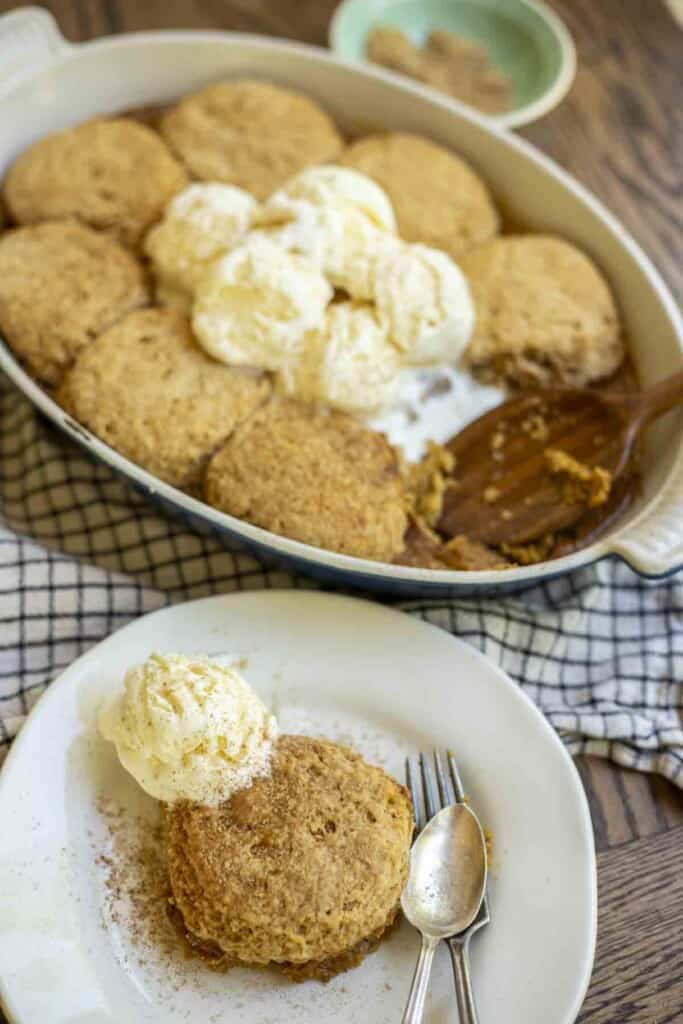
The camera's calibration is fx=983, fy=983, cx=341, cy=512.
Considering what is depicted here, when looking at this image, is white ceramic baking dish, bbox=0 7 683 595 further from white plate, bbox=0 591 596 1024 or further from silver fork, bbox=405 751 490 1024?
silver fork, bbox=405 751 490 1024

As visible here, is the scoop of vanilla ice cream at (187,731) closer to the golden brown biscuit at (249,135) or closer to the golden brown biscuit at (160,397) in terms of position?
the golden brown biscuit at (160,397)

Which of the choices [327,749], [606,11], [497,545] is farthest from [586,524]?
[606,11]

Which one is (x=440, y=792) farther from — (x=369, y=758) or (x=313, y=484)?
(x=313, y=484)

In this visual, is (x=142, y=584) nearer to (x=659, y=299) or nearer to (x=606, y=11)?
(x=659, y=299)

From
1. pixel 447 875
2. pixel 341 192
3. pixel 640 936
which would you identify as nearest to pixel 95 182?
pixel 341 192

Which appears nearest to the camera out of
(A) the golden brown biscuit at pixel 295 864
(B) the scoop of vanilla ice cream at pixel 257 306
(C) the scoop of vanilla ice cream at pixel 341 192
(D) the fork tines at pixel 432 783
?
(A) the golden brown biscuit at pixel 295 864

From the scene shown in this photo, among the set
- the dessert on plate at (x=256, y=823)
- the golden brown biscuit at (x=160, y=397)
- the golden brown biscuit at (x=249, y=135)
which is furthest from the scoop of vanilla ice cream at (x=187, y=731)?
the golden brown biscuit at (x=249, y=135)

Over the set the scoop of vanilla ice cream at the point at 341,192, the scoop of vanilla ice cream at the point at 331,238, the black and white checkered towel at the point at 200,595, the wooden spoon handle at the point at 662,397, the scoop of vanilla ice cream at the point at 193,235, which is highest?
the wooden spoon handle at the point at 662,397

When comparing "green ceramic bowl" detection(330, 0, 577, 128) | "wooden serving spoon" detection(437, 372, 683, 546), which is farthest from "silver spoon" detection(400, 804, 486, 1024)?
"green ceramic bowl" detection(330, 0, 577, 128)
